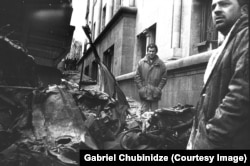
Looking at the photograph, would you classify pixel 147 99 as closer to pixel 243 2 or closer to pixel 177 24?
pixel 177 24

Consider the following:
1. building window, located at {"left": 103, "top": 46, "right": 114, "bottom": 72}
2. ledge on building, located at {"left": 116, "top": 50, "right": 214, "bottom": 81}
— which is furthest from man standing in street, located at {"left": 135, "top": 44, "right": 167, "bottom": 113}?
building window, located at {"left": 103, "top": 46, "right": 114, "bottom": 72}

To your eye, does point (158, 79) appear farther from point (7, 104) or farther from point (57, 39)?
point (57, 39)

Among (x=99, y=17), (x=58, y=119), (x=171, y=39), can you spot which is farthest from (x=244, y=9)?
(x=99, y=17)

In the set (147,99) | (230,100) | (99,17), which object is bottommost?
(147,99)

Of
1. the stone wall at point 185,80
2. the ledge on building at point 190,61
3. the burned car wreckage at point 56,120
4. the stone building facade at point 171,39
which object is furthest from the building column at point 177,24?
the burned car wreckage at point 56,120

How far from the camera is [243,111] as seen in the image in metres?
1.83

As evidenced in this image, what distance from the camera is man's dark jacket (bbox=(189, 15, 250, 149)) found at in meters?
1.84

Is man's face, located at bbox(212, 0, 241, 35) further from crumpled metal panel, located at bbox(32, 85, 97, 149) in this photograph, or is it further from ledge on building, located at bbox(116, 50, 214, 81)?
ledge on building, located at bbox(116, 50, 214, 81)

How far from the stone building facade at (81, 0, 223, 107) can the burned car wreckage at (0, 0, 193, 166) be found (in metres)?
1.05

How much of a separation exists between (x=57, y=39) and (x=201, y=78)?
28.0 feet

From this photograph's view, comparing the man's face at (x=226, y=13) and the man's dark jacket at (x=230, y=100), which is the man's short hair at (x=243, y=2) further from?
the man's dark jacket at (x=230, y=100)

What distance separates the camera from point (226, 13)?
2.12m

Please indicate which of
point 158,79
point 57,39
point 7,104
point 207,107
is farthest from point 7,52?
point 57,39

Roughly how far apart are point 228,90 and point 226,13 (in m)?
0.57
